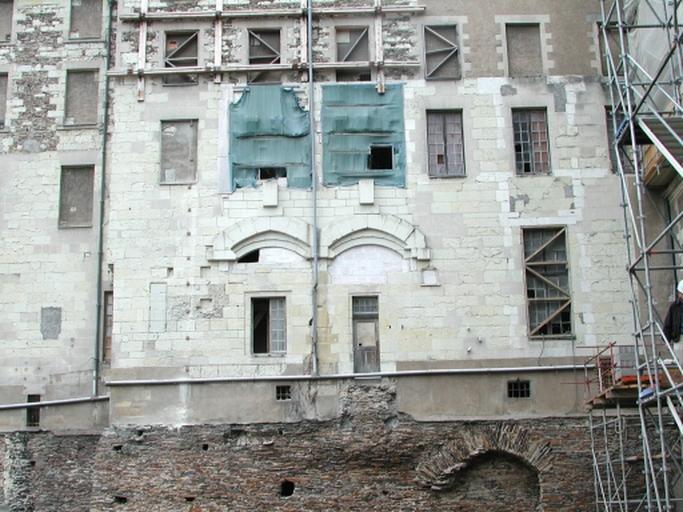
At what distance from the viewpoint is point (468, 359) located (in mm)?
23938

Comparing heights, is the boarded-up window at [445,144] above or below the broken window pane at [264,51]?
below

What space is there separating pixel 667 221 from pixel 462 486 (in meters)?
7.37

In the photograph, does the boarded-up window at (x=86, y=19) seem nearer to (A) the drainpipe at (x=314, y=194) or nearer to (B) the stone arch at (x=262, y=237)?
(A) the drainpipe at (x=314, y=194)

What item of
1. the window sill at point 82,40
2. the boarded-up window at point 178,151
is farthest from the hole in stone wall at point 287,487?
the window sill at point 82,40

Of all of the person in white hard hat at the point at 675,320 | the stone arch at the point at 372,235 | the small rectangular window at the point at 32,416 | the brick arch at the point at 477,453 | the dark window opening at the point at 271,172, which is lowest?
the brick arch at the point at 477,453

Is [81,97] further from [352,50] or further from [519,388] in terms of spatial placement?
[519,388]

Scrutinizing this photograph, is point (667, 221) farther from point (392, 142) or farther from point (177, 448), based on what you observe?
point (177, 448)

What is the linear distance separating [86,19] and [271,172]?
712cm

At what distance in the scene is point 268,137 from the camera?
25406 millimetres

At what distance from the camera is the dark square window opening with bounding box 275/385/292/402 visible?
2391 centimetres

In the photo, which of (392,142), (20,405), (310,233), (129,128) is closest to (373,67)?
(392,142)

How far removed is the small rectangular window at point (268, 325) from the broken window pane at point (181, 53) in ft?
18.3

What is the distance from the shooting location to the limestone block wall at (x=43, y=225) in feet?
85.1

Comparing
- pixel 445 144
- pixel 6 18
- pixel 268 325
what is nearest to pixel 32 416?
pixel 268 325
